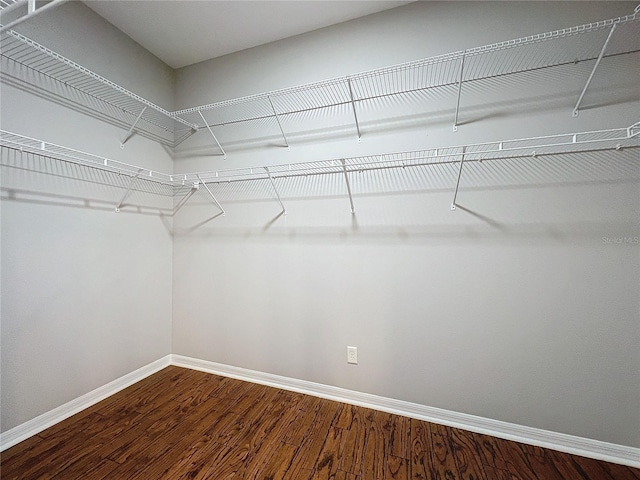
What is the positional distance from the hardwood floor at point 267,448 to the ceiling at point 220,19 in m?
2.63

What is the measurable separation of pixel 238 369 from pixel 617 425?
2.30 m

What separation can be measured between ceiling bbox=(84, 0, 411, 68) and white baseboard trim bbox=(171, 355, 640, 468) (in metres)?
2.55

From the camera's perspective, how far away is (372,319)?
5.98ft

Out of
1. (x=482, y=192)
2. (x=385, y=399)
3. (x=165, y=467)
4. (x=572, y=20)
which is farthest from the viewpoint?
(x=385, y=399)

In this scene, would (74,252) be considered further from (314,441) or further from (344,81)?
(344,81)

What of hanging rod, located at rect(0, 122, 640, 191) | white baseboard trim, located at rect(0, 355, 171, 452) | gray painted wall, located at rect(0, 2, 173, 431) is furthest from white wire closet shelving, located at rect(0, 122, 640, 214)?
white baseboard trim, located at rect(0, 355, 171, 452)

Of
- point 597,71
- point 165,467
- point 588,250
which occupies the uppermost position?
point 597,71

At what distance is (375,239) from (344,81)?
1.03 meters

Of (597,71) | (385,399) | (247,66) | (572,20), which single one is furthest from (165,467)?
(572,20)

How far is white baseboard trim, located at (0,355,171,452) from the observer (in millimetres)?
1451

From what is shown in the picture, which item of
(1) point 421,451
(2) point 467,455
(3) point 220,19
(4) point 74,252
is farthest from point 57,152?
(2) point 467,455

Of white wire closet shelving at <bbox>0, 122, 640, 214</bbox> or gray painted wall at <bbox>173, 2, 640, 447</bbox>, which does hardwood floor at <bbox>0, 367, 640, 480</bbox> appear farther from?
white wire closet shelving at <bbox>0, 122, 640, 214</bbox>

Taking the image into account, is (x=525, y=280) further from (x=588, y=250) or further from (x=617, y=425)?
(x=617, y=425)

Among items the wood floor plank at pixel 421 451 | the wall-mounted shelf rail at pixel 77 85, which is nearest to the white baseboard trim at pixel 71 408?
the wall-mounted shelf rail at pixel 77 85
